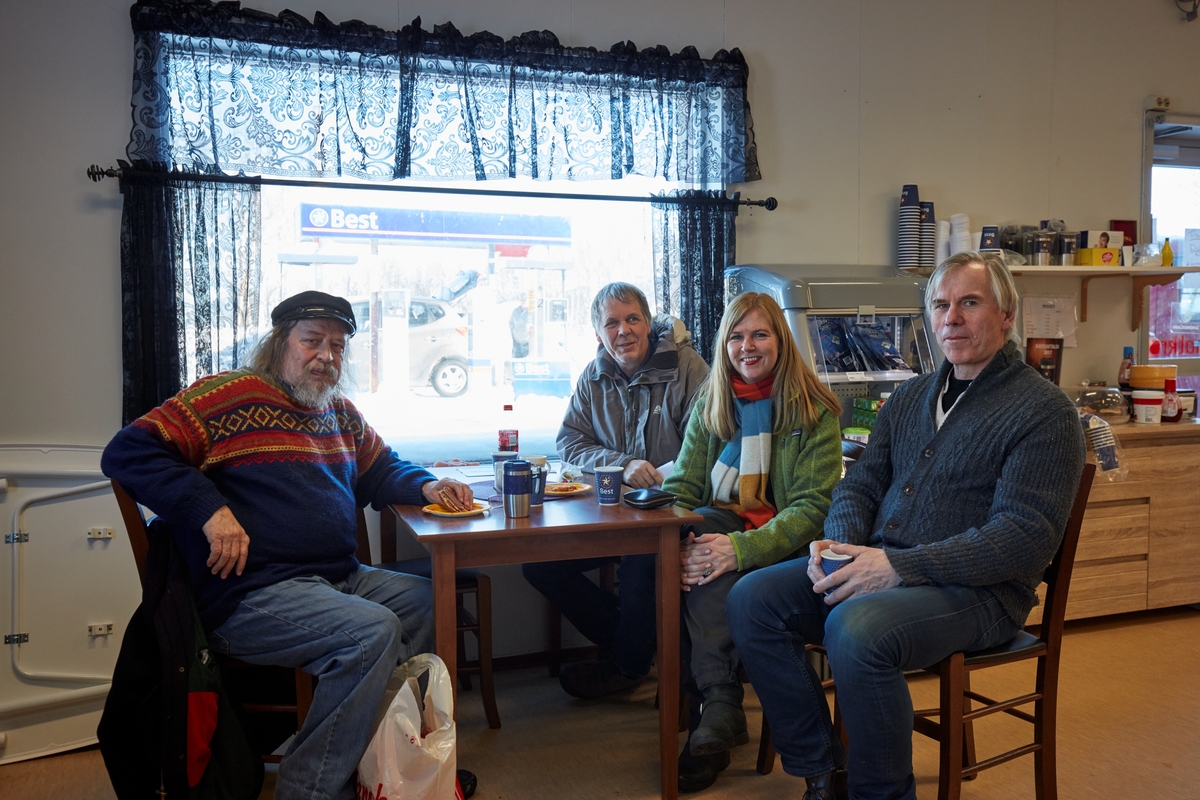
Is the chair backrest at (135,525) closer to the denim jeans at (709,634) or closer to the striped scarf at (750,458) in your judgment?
the denim jeans at (709,634)

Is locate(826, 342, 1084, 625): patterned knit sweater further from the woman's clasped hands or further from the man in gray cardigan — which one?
the woman's clasped hands

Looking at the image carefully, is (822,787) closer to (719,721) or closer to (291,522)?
(719,721)

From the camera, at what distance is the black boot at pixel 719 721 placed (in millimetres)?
2121

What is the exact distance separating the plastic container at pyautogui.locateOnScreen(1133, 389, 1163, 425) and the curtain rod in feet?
5.18

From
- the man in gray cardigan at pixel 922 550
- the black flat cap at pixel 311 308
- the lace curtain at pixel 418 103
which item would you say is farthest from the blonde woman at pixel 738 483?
the lace curtain at pixel 418 103

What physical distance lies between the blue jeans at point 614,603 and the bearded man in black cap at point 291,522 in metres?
0.54

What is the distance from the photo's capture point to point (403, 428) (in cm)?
316

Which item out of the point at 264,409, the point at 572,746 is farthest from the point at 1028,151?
the point at 264,409

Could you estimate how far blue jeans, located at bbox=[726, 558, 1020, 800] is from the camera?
1.74m

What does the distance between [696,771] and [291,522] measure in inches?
45.0

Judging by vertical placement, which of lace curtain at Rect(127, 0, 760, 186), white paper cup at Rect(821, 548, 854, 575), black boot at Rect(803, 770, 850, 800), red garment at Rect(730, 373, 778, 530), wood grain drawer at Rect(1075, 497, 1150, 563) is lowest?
black boot at Rect(803, 770, 850, 800)

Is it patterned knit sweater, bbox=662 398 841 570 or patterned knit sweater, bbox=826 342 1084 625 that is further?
patterned knit sweater, bbox=662 398 841 570

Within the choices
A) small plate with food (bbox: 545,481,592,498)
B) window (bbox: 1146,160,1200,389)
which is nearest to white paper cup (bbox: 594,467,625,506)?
small plate with food (bbox: 545,481,592,498)

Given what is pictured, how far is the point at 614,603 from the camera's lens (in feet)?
9.14
